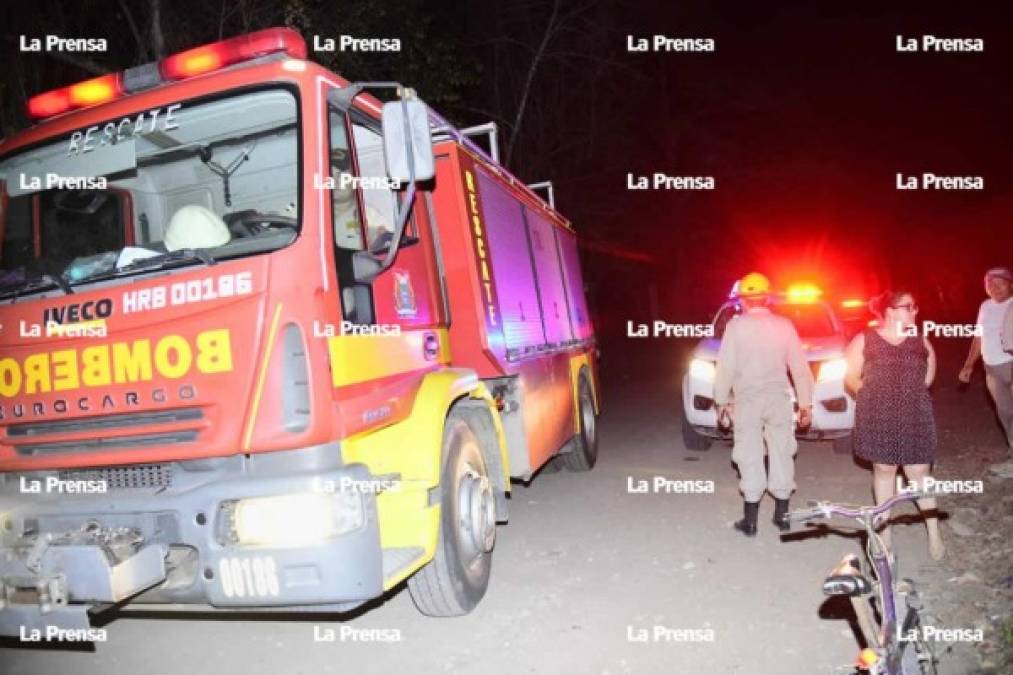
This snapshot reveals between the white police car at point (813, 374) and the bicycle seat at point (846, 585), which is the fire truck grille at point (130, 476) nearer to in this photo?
the bicycle seat at point (846, 585)

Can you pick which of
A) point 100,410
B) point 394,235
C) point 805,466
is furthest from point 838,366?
point 100,410

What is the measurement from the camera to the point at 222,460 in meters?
3.14

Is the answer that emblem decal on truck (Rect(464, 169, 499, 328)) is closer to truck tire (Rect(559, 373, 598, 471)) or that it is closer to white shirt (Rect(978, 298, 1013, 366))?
truck tire (Rect(559, 373, 598, 471))

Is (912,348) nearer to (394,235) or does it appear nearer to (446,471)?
(446,471)

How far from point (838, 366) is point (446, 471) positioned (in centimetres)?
481

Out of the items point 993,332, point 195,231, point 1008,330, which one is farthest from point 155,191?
point 993,332

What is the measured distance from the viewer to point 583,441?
25.7 ft

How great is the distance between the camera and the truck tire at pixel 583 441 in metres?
7.79

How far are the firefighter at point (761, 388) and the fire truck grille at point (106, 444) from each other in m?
3.83

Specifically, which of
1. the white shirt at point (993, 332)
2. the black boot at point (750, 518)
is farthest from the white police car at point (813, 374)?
the black boot at point (750, 518)

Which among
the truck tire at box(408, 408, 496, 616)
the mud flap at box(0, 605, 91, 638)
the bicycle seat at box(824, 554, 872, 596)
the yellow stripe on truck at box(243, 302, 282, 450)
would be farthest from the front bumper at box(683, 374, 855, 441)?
the mud flap at box(0, 605, 91, 638)

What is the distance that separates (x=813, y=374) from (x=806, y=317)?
3.29 feet

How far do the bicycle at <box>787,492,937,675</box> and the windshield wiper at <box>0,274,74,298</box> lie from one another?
330cm

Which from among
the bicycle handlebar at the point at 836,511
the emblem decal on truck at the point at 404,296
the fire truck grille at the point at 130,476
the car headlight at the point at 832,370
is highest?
the emblem decal on truck at the point at 404,296
